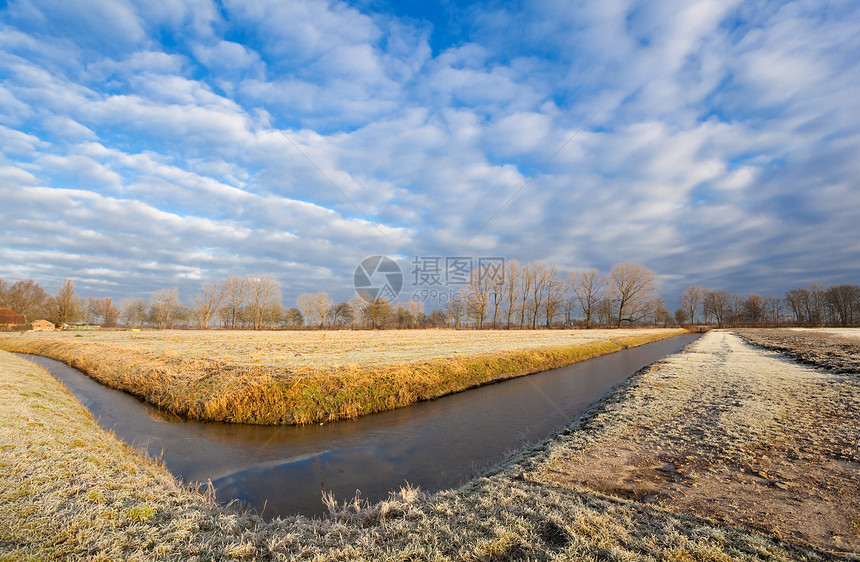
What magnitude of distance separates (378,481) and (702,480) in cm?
645

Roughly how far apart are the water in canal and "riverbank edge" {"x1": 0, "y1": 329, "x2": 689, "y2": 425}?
0.53 metres

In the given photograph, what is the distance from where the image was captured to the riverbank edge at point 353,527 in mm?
4168

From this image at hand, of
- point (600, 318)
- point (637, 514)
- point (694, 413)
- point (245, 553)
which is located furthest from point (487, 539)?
point (600, 318)

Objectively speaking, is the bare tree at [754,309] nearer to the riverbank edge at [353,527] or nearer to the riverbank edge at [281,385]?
the riverbank edge at [281,385]

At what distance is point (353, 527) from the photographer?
5.18 meters

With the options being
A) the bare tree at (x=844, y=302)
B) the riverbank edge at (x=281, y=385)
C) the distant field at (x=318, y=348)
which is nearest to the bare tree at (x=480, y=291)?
the distant field at (x=318, y=348)

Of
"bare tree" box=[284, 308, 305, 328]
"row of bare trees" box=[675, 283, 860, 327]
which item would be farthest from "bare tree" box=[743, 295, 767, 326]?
"bare tree" box=[284, 308, 305, 328]

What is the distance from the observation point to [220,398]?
13.6 meters

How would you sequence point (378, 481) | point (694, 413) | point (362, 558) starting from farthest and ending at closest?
point (694, 413) → point (378, 481) → point (362, 558)

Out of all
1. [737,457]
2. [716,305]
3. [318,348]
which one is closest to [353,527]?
[737,457]

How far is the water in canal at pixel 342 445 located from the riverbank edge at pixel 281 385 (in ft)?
1.73

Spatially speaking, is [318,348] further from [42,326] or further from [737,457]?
[42,326]

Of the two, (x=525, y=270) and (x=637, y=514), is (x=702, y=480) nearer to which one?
(x=637, y=514)

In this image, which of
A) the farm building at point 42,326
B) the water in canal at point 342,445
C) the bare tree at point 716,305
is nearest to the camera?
the water in canal at point 342,445
